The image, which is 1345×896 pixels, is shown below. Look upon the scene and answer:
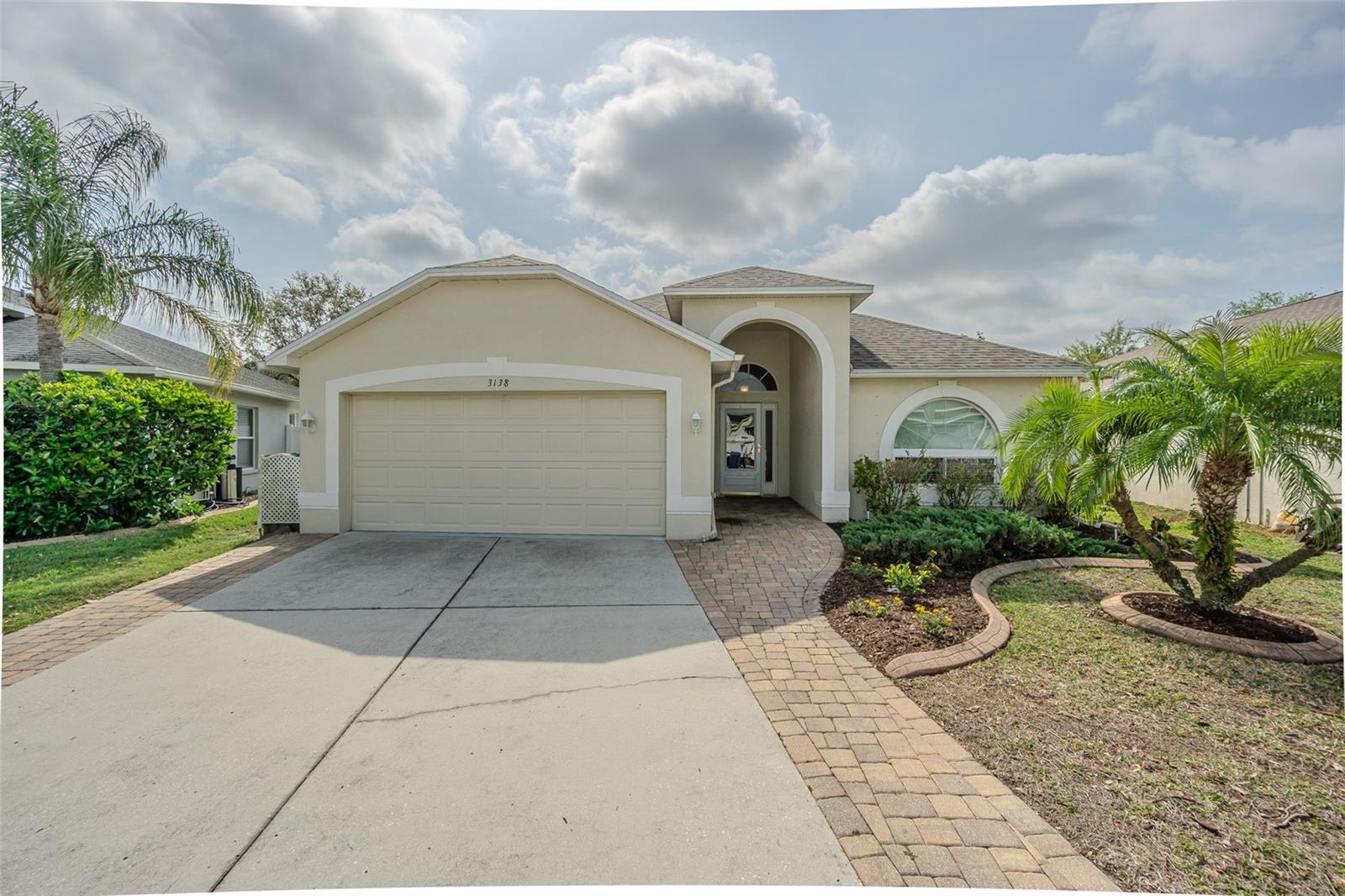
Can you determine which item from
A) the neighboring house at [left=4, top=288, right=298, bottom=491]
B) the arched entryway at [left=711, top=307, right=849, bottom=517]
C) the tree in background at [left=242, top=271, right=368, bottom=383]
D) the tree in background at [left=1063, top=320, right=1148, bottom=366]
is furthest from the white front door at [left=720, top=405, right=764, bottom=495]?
Result: the tree in background at [left=1063, top=320, right=1148, bottom=366]

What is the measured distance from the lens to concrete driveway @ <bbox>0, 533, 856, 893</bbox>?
7.93 ft

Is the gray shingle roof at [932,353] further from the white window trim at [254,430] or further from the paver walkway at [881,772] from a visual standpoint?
the white window trim at [254,430]

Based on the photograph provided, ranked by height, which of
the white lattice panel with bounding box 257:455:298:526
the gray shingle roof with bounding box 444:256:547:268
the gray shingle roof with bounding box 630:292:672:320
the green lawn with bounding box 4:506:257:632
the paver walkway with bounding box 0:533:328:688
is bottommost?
the paver walkway with bounding box 0:533:328:688

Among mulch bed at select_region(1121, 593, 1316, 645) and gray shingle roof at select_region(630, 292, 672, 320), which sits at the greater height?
gray shingle roof at select_region(630, 292, 672, 320)

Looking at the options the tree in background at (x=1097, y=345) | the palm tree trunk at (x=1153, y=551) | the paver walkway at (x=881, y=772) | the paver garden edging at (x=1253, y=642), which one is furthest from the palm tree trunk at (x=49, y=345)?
the tree in background at (x=1097, y=345)

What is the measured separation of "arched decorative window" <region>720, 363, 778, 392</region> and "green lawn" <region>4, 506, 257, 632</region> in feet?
33.4

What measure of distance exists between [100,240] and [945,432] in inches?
637

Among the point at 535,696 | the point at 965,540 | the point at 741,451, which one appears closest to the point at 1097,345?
the point at 741,451

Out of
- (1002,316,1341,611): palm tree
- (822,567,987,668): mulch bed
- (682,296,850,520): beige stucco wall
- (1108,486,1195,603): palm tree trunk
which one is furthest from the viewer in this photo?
(682,296,850,520): beige stucco wall

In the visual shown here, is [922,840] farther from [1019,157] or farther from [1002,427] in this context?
[1002,427]

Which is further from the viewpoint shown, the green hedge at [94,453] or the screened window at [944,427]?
the screened window at [944,427]

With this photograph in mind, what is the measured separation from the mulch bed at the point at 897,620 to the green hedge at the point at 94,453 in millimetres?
12074

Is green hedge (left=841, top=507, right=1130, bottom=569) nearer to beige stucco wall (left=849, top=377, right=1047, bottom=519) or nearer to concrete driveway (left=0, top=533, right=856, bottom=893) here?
beige stucco wall (left=849, top=377, right=1047, bottom=519)

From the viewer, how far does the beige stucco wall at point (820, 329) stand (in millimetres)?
10414
